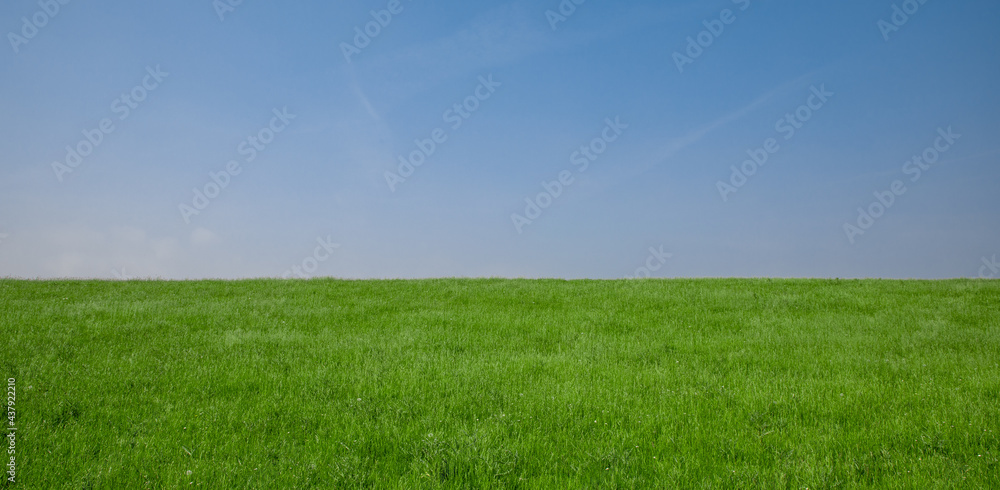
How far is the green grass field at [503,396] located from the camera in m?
6.39

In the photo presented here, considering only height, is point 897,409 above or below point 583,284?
below

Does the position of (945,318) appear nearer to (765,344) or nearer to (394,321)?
(765,344)

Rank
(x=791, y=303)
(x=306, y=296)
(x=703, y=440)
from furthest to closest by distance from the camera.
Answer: (x=306, y=296)
(x=791, y=303)
(x=703, y=440)

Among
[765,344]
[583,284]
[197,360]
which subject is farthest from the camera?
[583,284]

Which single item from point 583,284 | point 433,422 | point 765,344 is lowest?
point 433,422

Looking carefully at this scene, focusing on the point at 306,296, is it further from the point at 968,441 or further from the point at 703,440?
the point at 968,441

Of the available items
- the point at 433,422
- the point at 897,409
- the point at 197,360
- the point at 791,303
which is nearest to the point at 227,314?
the point at 197,360

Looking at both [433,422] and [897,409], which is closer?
[433,422]

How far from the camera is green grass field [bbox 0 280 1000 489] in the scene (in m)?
6.39

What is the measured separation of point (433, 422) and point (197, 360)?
593cm

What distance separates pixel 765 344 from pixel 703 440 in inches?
245

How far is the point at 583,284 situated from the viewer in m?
21.8

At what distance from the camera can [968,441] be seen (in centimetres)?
727

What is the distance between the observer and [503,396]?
869 centimetres
